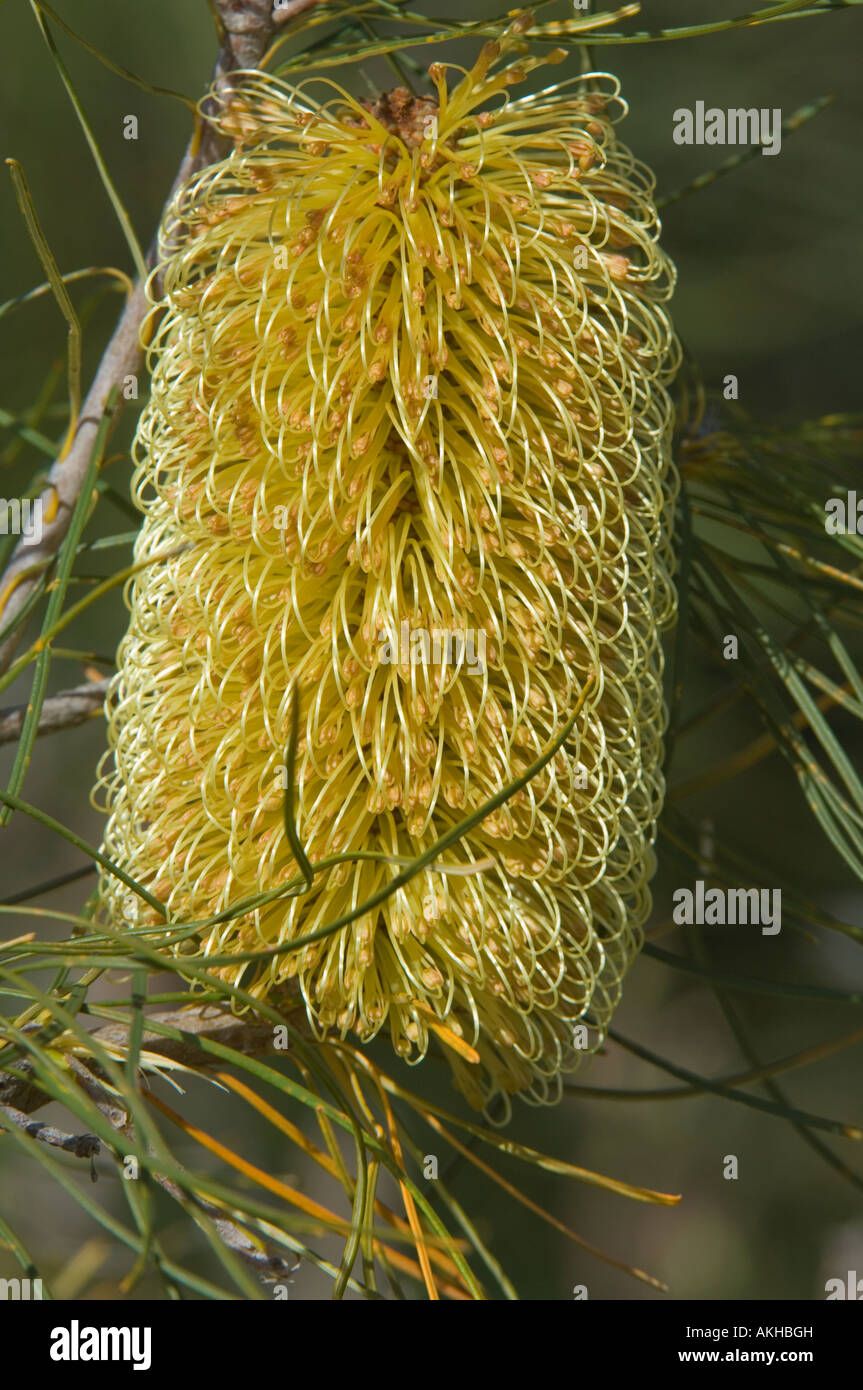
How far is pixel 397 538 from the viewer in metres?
0.50

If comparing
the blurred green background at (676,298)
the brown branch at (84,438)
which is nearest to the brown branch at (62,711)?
the brown branch at (84,438)

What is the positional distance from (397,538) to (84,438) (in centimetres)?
22

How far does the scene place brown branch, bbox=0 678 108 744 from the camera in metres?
0.65

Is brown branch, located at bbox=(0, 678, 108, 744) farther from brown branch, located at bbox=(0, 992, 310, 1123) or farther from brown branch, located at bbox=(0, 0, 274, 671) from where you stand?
brown branch, located at bbox=(0, 992, 310, 1123)

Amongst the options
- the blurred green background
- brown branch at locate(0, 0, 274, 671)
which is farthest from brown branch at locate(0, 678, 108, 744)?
the blurred green background

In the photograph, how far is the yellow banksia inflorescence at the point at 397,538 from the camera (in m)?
0.49

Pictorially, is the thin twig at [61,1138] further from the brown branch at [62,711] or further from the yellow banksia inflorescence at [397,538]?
the brown branch at [62,711]

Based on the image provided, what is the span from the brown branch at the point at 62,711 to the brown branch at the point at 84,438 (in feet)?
0.14

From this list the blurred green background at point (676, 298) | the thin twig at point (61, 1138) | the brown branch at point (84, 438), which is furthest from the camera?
the blurred green background at point (676, 298)

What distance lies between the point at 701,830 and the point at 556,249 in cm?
40

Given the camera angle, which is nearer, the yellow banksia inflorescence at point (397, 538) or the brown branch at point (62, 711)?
the yellow banksia inflorescence at point (397, 538)

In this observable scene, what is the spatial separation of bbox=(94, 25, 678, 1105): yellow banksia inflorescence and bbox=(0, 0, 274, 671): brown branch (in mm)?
41

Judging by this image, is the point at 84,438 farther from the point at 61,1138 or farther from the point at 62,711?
the point at 61,1138

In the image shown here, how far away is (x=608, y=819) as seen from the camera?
532 millimetres
